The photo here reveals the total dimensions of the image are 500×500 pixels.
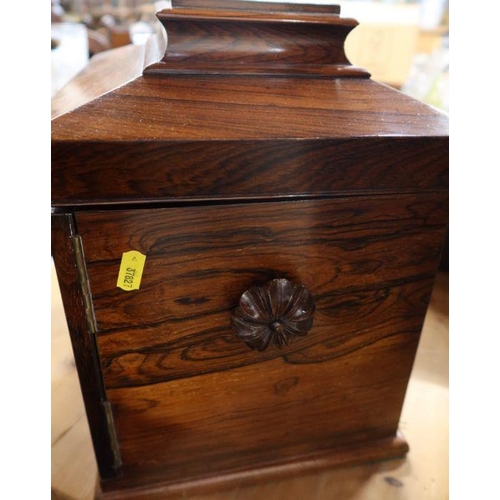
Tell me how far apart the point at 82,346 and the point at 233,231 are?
216 millimetres

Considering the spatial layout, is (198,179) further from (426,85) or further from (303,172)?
(426,85)

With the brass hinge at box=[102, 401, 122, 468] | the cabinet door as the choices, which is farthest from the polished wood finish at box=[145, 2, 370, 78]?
the brass hinge at box=[102, 401, 122, 468]

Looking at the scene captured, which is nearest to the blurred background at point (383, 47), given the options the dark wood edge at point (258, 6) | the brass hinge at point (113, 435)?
the dark wood edge at point (258, 6)

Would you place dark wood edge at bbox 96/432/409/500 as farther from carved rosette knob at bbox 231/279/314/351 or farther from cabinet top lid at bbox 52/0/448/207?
cabinet top lid at bbox 52/0/448/207

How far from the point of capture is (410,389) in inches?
33.1

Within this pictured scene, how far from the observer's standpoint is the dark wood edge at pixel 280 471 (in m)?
0.65

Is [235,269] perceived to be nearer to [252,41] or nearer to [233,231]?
[233,231]

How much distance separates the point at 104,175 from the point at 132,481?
440 millimetres

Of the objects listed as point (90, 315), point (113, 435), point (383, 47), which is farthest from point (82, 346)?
point (383, 47)

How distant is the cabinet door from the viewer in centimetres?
51

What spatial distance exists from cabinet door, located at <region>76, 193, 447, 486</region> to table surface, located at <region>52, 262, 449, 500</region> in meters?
0.04

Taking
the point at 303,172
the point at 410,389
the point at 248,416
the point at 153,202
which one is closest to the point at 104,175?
the point at 153,202

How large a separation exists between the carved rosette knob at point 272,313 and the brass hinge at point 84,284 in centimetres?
15

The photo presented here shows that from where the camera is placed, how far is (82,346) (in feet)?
1.77
